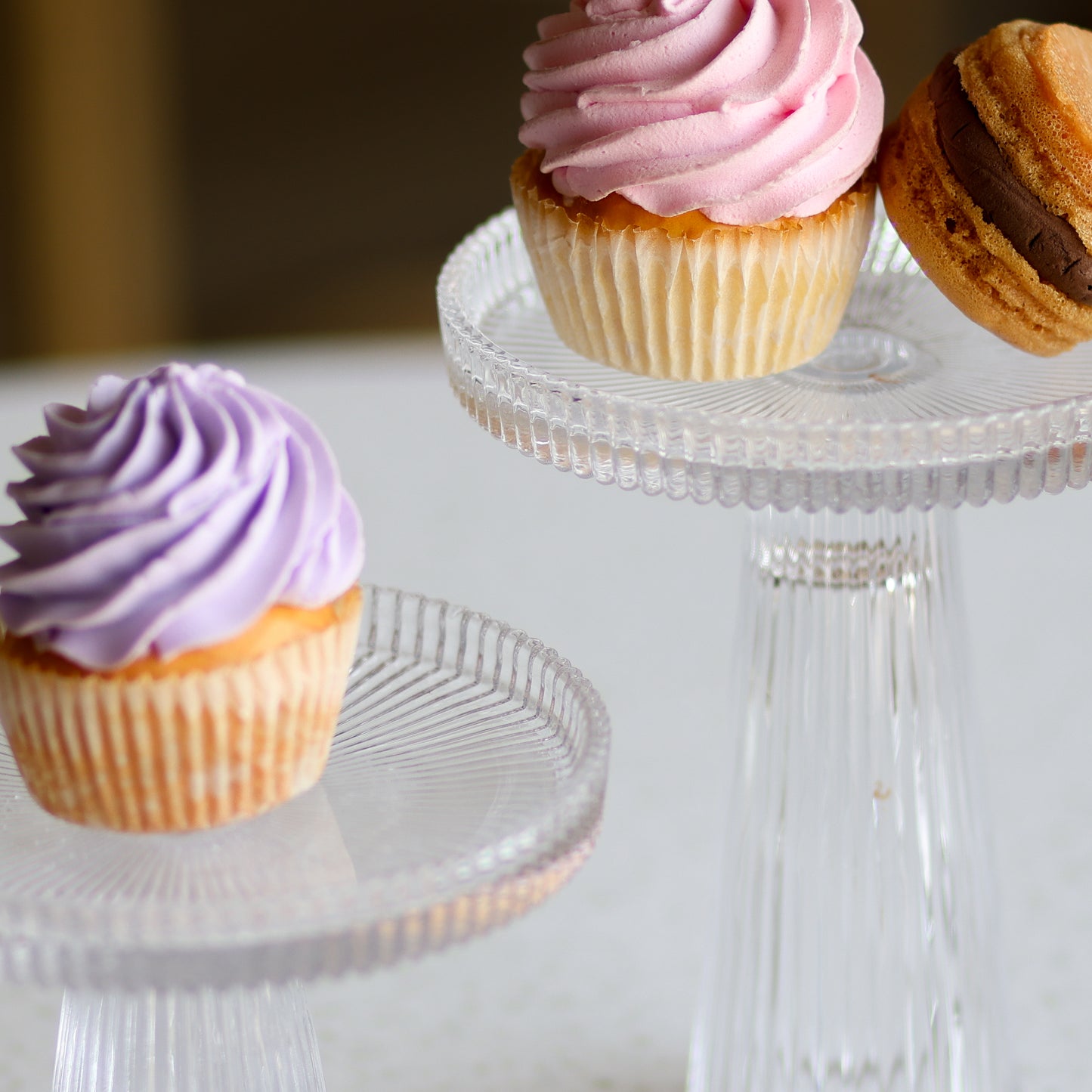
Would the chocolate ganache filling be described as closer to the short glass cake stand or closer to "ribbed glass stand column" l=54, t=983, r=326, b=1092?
the short glass cake stand

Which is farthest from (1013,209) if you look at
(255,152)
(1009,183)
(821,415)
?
(255,152)

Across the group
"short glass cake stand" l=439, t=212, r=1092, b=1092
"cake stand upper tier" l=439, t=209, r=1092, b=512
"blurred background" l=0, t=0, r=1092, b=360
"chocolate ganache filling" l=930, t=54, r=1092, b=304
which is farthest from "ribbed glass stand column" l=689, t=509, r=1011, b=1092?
"blurred background" l=0, t=0, r=1092, b=360

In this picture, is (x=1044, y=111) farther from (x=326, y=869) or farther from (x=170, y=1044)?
(x=170, y=1044)

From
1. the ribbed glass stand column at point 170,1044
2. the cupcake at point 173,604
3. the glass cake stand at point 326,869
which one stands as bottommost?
the ribbed glass stand column at point 170,1044

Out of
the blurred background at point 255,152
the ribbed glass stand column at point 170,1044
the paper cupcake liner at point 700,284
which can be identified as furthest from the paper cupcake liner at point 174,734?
the blurred background at point 255,152

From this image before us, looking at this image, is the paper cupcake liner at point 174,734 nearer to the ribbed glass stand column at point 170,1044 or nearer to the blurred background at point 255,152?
the ribbed glass stand column at point 170,1044

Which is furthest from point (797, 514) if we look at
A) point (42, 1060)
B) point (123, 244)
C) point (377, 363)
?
point (123, 244)

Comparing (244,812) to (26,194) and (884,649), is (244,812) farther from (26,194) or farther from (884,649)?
(26,194)
